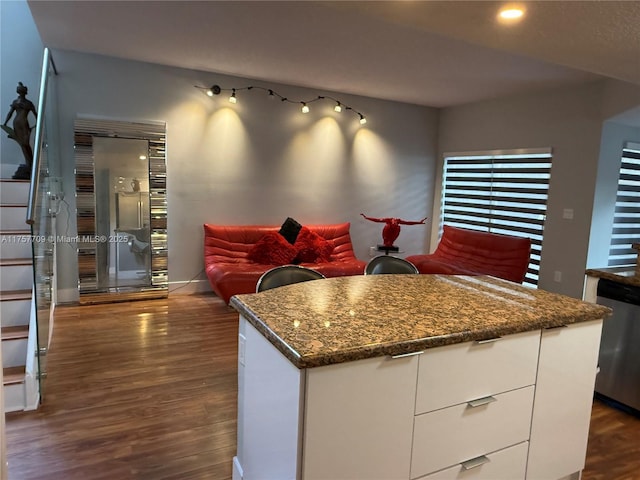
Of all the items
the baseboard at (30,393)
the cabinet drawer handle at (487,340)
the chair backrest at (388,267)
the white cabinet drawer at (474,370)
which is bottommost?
the baseboard at (30,393)

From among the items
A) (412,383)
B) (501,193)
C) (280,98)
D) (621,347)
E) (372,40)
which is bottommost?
(621,347)

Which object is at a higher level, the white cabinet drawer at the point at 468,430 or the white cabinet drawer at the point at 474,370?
the white cabinet drawer at the point at 474,370

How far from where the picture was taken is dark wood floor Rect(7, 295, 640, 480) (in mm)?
2082

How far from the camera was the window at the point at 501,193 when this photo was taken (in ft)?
16.8

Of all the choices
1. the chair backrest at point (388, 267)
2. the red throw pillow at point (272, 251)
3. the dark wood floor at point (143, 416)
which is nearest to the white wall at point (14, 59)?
the dark wood floor at point (143, 416)

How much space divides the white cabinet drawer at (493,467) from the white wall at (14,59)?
4.55 meters

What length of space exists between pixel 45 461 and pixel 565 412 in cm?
238

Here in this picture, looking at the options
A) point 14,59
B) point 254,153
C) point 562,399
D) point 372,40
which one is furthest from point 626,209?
point 14,59

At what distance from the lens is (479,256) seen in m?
5.14

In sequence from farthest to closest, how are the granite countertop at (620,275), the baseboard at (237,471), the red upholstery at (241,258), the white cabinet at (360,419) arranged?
the red upholstery at (241,258) < the granite countertop at (620,275) < the baseboard at (237,471) < the white cabinet at (360,419)

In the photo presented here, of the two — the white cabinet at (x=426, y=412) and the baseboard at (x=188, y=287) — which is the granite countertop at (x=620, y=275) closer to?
the white cabinet at (x=426, y=412)

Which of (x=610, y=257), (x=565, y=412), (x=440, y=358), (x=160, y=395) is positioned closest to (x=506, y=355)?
(x=440, y=358)

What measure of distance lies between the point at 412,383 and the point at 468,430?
36 centimetres

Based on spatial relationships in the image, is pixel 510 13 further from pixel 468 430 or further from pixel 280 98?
pixel 280 98
